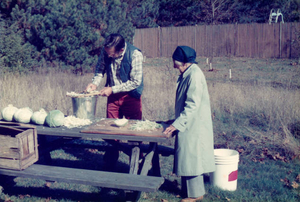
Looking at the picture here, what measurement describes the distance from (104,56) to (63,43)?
8.21 m

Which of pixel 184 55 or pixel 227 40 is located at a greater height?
pixel 227 40

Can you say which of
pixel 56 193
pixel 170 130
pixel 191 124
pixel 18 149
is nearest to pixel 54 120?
pixel 18 149

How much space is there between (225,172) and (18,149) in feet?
8.44

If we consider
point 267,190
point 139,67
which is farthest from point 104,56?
point 267,190

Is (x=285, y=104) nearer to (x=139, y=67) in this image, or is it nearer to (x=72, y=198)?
(x=139, y=67)

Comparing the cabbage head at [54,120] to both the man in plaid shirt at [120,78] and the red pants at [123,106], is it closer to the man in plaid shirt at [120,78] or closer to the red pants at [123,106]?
the man in plaid shirt at [120,78]

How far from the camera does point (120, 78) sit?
4.82m

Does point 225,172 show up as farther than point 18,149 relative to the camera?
Yes

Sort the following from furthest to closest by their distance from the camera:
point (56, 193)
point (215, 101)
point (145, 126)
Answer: point (215, 101) < point (56, 193) < point (145, 126)

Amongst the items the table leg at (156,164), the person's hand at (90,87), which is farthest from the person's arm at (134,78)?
the table leg at (156,164)

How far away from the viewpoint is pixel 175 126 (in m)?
3.71

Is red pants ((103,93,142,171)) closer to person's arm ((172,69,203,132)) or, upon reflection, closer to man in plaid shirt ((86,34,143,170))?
man in plaid shirt ((86,34,143,170))

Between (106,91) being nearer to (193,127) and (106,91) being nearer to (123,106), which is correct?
(123,106)

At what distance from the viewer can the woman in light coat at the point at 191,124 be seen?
12.2ft
